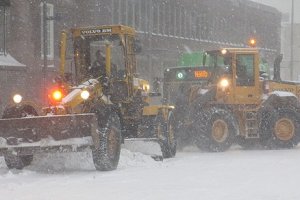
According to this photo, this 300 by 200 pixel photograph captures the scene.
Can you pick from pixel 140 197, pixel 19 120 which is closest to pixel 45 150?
pixel 19 120

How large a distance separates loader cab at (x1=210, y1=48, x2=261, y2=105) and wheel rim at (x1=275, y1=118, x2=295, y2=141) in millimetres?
841

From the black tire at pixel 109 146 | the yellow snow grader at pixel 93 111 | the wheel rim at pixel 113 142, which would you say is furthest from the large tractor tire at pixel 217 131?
the wheel rim at pixel 113 142

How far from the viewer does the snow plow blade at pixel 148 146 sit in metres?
14.8

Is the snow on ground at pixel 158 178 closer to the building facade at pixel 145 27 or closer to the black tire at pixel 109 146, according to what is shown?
the black tire at pixel 109 146

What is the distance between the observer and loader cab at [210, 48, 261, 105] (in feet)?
59.5

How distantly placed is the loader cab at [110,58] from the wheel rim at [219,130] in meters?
3.59

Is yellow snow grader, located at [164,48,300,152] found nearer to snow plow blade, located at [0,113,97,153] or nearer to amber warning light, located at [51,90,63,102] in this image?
amber warning light, located at [51,90,63,102]

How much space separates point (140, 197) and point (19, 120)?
374cm

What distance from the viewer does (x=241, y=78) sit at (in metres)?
18.3

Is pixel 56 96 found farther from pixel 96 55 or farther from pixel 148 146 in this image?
pixel 148 146

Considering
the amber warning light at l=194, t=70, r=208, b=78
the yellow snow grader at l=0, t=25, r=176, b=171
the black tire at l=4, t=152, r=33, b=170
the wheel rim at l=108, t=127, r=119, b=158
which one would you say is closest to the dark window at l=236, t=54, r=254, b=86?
the amber warning light at l=194, t=70, r=208, b=78

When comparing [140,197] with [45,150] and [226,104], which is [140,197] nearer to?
[45,150]

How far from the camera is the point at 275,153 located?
1684cm

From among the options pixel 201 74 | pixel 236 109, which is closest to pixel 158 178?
pixel 236 109
